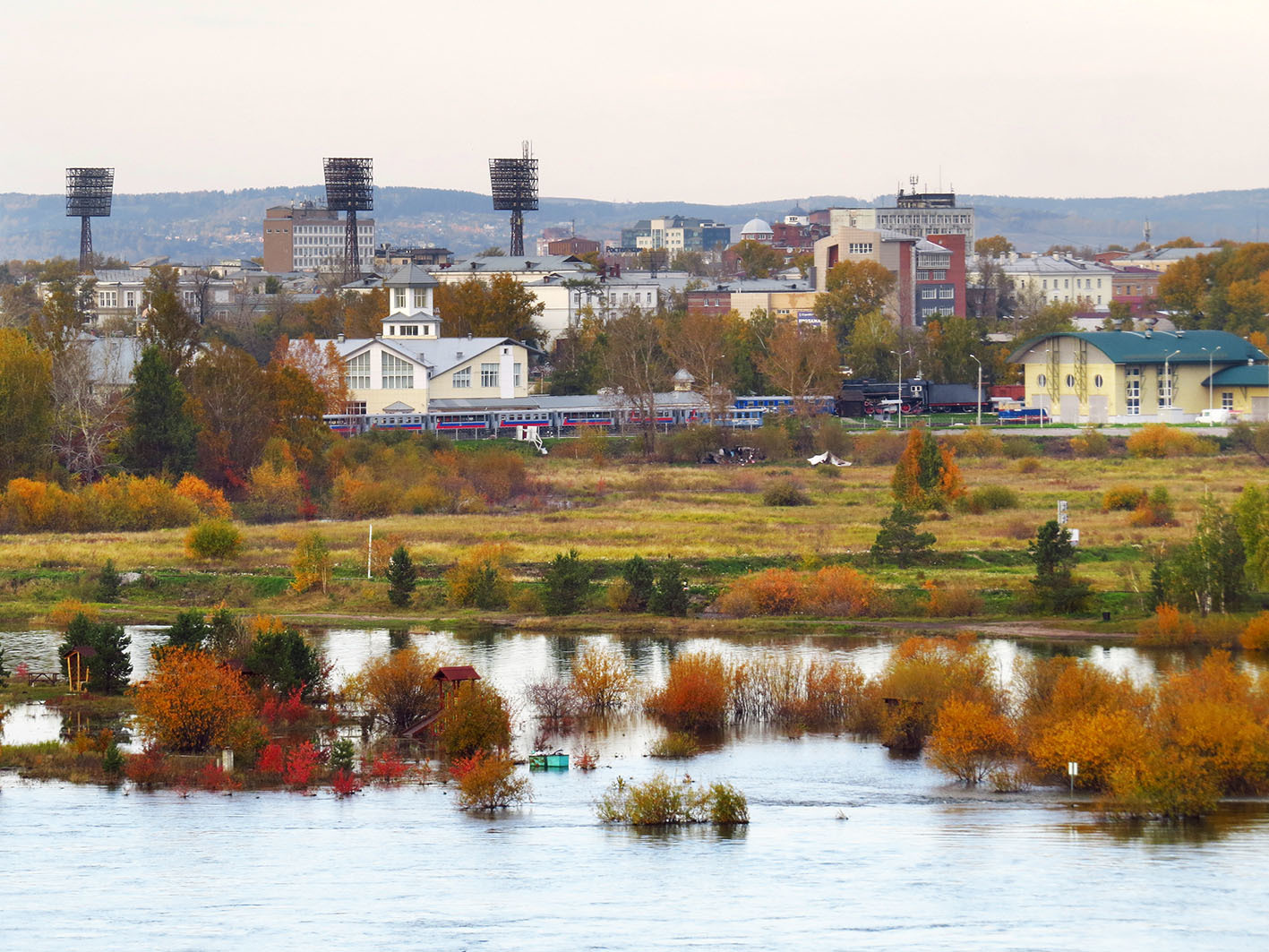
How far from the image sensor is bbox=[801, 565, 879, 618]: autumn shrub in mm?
43469

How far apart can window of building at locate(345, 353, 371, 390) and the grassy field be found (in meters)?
13.2

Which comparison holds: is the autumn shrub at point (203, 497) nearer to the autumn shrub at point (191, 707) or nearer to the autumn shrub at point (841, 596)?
the autumn shrub at point (841, 596)

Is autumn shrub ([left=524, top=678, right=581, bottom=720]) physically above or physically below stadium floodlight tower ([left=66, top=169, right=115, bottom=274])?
below

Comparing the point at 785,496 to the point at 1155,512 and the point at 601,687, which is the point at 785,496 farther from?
the point at 601,687

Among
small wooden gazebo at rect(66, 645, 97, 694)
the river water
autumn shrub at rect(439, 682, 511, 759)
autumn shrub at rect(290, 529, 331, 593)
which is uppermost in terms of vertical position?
autumn shrub at rect(290, 529, 331, 593)

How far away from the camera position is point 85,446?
63094 mm

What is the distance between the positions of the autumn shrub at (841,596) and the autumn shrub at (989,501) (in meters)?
15.1

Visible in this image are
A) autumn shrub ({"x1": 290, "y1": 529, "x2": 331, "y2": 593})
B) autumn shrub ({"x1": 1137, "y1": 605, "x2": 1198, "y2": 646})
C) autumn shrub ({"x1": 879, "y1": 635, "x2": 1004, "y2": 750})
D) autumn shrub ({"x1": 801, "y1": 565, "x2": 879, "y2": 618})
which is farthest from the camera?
autumn shrub ({"x1": 290, "y1": 529, "x2": 331, "y2": 593})

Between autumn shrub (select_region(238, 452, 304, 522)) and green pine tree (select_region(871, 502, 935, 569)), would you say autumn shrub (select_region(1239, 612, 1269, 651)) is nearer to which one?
green pine tree (select_region(871, 502, 935, 569))

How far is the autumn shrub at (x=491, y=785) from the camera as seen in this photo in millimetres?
28422

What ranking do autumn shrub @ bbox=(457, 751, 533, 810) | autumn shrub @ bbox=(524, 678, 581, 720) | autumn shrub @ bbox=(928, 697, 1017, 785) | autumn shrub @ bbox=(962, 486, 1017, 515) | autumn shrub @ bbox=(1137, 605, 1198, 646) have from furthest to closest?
autumn shrub @ bbox=(962, 486, 1017, 515) < autumn shrub @ bbox=(1137, 605, 1198, 646) < autumn shrub @ bbox=(524, 678, 581, 720) < autumn shrub @ bbox=(928, 697, 1017, 785) < autumn shrub @ bbox=(457, 751, 533, 810)

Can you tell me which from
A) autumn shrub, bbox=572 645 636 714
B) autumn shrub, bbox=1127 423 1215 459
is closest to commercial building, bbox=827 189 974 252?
autumn shrub, bbox=1127 423 1215 459

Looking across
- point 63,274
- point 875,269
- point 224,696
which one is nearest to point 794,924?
point 224,696

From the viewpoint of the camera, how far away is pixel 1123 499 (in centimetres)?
5906
